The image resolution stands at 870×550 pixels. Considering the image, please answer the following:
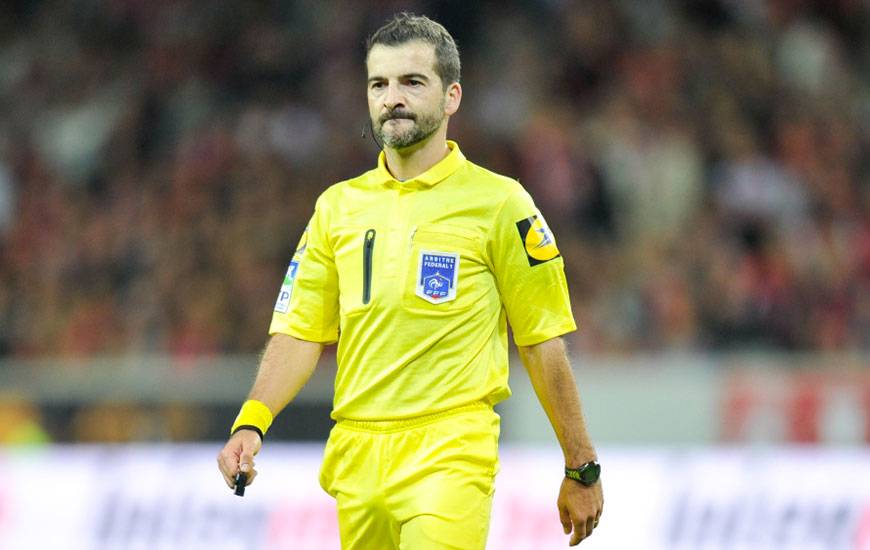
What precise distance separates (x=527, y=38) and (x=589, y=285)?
9.63 ft

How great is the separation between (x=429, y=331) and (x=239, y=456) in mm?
639

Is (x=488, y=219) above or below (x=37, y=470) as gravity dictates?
above

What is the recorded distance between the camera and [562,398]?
4.62m

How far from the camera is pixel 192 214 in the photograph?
12.7m

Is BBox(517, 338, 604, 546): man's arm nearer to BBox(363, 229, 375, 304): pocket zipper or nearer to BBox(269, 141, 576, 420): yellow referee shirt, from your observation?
BBox(269, 141, 576, 420): yellow referee shirt

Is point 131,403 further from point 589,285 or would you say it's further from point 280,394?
point 280,394

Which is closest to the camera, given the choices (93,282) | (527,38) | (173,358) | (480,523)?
(480,523)

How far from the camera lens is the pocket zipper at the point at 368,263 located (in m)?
4.70

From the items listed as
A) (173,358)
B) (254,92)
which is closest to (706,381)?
(173,358)

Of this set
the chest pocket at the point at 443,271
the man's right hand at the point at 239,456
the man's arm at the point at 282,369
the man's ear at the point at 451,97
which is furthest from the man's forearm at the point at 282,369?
the man's ear at the point at 451,97

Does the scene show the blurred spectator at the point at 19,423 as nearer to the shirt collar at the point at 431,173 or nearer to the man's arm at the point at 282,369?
the man's arm at the point at 282,369

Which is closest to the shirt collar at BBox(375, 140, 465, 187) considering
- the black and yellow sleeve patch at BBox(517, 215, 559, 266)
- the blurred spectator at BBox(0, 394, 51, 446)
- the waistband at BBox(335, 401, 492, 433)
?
the black and yellow sleeve patch at BBox(517, 215, 559, 266)

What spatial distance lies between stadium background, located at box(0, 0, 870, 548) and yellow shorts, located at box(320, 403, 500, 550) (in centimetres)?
463

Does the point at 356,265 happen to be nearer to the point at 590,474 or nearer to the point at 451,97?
the point at 451,97
